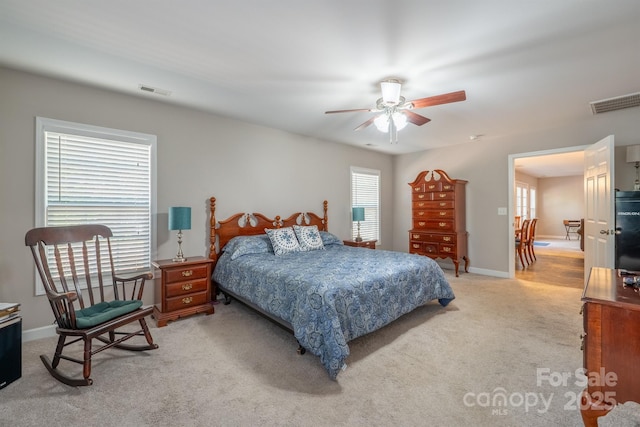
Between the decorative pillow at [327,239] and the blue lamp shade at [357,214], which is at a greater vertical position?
the blue lamp shade at [357,214]

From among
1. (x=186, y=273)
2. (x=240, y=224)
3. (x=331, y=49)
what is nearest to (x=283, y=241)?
(x=240, y=224)

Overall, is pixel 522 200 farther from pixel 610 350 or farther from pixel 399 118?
pixel 610 350

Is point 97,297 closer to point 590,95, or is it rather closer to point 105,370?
point 105,370

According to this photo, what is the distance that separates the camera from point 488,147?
206 inches

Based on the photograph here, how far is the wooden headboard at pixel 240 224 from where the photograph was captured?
388 cm

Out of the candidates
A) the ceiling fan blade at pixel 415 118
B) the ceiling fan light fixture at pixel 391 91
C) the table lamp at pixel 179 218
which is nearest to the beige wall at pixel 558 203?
the ceiling fan blade at pixel 415 118

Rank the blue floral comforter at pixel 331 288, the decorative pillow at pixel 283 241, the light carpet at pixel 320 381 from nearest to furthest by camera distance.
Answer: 1. the light carpet at pixel 320 381
2. the blue floral comforter at pixel 331 288
3. the decorative pillow at pixel 283 241

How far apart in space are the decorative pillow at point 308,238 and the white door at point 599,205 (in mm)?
3214

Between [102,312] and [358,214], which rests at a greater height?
[358,214]

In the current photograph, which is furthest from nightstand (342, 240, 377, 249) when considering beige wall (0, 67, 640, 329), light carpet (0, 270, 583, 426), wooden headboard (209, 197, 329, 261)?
light carpet (0, 270, 583, 426)

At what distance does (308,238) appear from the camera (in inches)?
167

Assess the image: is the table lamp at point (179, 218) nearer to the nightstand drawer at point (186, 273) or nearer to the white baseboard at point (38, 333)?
the nightstand drawer at point (186, 273)

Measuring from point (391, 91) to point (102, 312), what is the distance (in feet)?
10.6

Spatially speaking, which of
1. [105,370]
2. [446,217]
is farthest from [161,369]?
[446,217]
